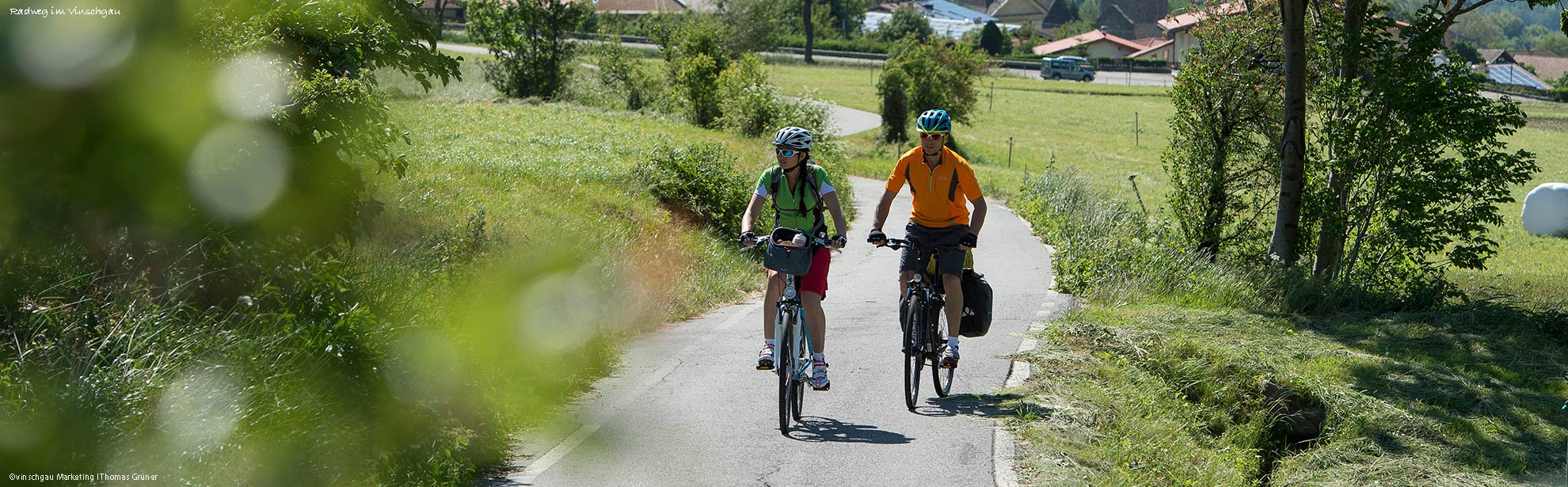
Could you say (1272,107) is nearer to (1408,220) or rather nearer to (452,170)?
(1408,220)

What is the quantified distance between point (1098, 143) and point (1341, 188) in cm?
3807

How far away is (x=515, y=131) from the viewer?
2598 centimetres

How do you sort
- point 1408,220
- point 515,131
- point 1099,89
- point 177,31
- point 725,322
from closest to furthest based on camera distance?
point 177,31
point 725,322
point 1408,220
point 515,131
point 1099,89

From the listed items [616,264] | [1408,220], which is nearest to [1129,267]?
[1408,220]

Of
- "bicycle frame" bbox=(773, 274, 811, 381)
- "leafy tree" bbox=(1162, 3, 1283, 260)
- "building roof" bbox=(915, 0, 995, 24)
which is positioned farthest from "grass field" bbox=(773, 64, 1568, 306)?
"building roof" bbox=(915, 0, 995, 24)

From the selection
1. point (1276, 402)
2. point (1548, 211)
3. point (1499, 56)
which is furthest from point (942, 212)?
point (1499, 56)

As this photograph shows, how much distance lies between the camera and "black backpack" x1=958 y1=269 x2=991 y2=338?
8.38 meters

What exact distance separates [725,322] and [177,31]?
6089 mm

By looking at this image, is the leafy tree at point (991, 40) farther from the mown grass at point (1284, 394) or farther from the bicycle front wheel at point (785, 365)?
the bicycle front wheel at point (785, 365)

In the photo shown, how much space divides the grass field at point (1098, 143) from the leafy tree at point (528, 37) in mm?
8682

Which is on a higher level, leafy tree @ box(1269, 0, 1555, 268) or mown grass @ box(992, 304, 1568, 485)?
leafy tree @ box(1269, 0, 1555, 268)

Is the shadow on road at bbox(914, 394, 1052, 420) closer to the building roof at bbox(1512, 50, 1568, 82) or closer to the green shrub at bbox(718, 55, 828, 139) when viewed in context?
the green shrub at bbox(718, 55, 828, 139)

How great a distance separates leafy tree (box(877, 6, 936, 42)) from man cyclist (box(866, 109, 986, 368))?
326ft

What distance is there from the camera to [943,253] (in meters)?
8.15
